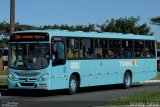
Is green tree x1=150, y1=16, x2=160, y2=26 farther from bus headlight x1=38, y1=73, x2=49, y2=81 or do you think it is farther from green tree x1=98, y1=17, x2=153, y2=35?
bus headlight x1=38, y1=73, x2=49, y2=81

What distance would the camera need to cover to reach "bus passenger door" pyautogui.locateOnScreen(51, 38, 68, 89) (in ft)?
72.1

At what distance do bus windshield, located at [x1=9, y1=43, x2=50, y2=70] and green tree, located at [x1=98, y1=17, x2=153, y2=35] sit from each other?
138 ft

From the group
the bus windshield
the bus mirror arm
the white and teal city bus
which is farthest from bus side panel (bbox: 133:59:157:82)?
the bus windshield

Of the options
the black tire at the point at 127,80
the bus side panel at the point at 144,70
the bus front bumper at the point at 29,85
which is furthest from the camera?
the bus side panel at the point at 144,70

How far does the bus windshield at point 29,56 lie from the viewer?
21781 millimetres

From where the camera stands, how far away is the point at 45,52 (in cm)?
2180

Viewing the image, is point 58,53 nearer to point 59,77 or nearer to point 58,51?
point 58,51

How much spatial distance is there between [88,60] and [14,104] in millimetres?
7339

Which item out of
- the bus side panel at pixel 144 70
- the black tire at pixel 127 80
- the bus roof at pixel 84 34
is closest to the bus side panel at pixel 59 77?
the bus roof at pixel 84 34

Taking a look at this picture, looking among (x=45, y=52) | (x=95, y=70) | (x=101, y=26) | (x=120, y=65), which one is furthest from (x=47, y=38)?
(x=101, y=26)

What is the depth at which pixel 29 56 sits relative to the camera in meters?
22.0

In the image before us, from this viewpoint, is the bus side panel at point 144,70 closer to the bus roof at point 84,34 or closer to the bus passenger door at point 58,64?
the bus roof at point 84,34

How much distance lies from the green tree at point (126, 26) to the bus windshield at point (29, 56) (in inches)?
1659

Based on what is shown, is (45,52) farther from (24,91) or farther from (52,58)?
(24,91)
